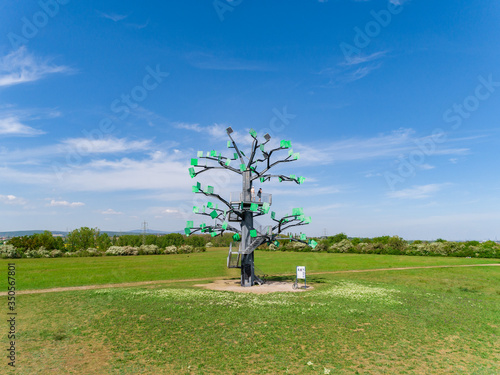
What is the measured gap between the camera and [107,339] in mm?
16234

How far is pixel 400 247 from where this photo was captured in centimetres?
9544

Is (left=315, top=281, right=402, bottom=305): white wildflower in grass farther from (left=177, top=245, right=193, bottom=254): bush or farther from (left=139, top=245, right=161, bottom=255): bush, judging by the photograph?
(left=177, top=245, right=193, bottom=254): bush

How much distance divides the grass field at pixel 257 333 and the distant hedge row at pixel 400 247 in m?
47.3

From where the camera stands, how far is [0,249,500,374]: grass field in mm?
13164

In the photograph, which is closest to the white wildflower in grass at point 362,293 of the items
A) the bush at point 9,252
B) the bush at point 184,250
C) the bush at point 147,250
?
the bush at point 147,250

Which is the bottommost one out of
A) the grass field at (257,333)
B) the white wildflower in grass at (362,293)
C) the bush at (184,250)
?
the bush at (184,250)

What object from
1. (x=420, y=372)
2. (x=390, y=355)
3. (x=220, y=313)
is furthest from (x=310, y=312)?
(x=420, y=372)

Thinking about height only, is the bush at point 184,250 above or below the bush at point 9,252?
below

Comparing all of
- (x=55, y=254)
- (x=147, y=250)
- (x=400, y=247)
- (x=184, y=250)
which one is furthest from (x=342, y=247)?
(x=55, y=254)

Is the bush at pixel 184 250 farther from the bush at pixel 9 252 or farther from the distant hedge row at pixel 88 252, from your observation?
the bush at pixel 9 252

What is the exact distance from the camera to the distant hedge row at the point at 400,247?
7938 cm

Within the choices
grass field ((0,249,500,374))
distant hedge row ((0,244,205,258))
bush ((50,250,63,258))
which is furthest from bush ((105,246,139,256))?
grass field ((0,249,500,374))

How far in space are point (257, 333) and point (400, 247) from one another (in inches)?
3581

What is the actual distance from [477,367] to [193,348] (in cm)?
1211
